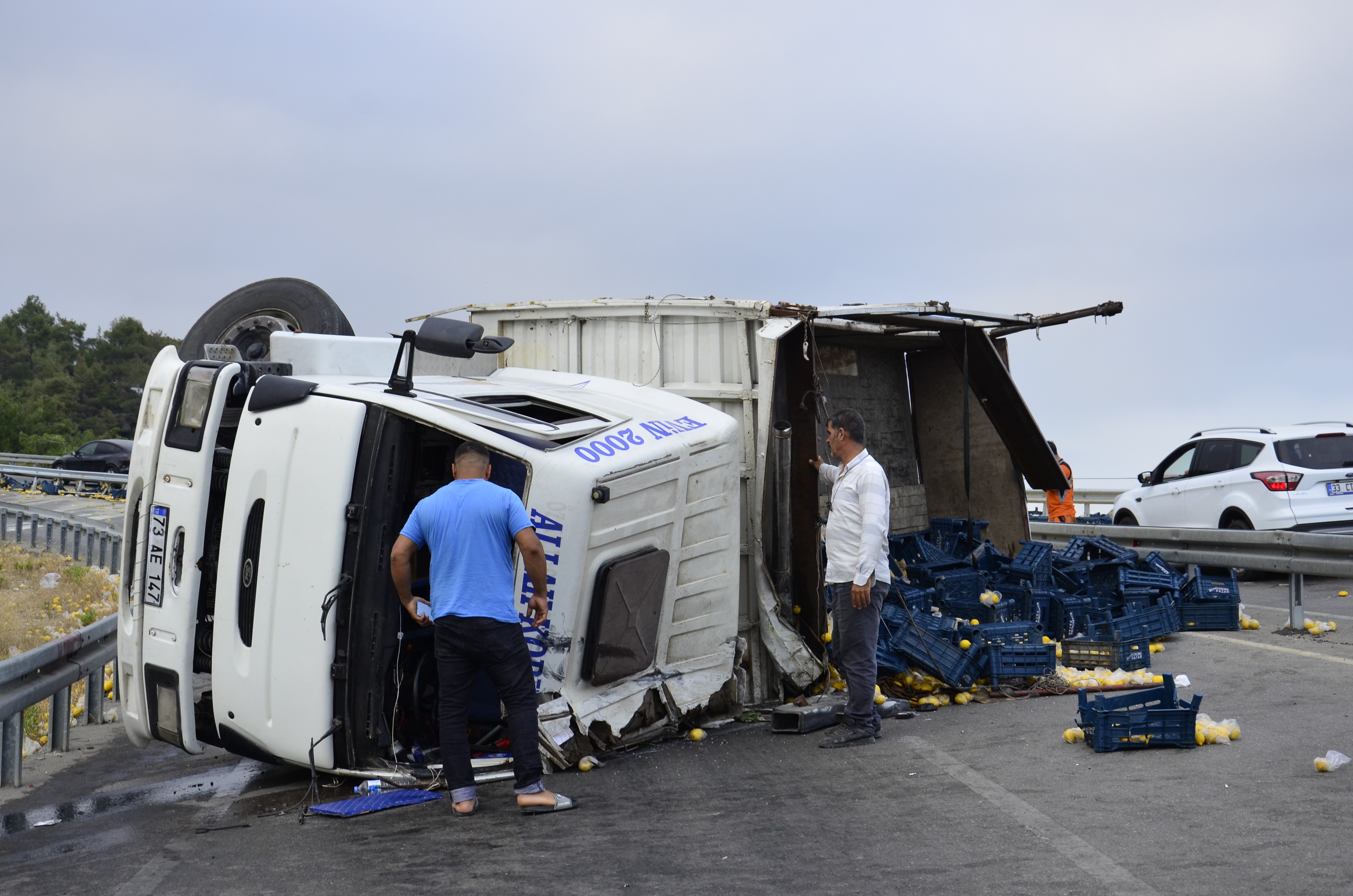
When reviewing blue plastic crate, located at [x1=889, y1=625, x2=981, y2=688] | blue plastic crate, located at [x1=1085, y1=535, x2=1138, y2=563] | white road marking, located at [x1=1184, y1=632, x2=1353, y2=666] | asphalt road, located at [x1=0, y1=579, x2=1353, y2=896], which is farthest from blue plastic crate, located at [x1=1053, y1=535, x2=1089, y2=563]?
asphalt road, located at [x1=0, y1=579, x2=1353, y2=896]

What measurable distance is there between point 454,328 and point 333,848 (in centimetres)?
296

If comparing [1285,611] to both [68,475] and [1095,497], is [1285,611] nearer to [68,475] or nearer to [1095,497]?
[1095,497]

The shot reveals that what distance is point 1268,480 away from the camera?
12680mm

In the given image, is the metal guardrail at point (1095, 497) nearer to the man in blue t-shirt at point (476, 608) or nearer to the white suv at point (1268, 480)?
the white suv at point (1268, 480)

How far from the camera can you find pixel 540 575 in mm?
5359

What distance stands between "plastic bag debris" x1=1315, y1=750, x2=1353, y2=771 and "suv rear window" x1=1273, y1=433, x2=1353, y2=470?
331 inches

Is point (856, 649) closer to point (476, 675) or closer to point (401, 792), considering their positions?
point (476, 675)

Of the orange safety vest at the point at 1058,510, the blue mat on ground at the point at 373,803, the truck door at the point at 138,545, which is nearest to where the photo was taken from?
the blue mat on ground at the point at 373,803

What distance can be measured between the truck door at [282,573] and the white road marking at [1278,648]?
6.84 metres

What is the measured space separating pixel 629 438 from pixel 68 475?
22795mm

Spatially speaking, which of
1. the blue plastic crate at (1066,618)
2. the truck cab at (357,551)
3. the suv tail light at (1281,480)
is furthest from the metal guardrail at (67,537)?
the suv tail light at (1281,480)

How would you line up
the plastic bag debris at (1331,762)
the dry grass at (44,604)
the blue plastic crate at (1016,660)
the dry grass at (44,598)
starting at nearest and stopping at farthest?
1. the plastic bag debris at (1331,762)
2. the blue plastic crate at (1016,660)
3. the dry grass at (44,604)
4. the dry grass at (44,598)

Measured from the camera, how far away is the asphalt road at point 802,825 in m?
4.15

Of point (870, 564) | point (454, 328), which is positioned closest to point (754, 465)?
point (870, 564)
